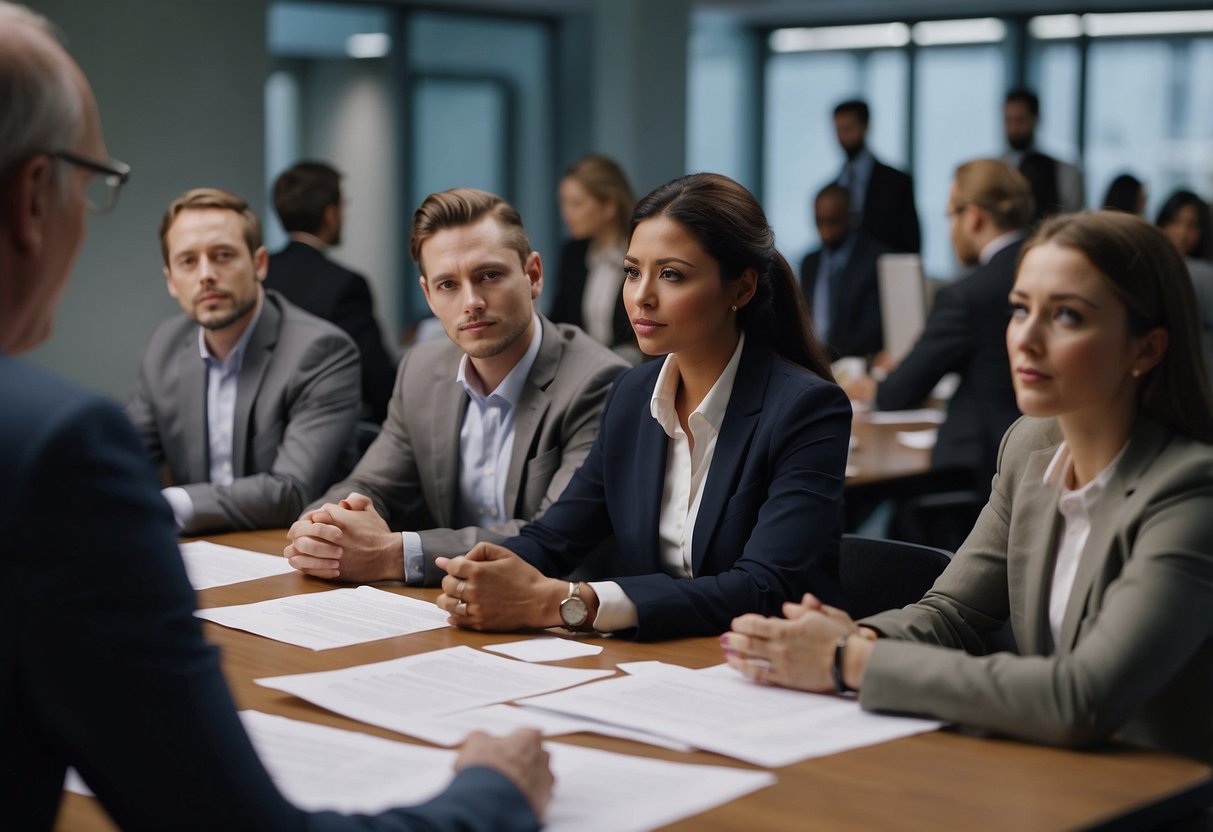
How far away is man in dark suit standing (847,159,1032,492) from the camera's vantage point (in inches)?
176

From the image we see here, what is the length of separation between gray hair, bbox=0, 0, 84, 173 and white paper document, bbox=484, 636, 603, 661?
3.70 ft

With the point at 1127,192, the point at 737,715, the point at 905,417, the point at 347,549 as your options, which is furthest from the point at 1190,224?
the point at 737,715

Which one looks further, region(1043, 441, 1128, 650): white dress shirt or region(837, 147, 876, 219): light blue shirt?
region(837, 147, 876, 219): light blue shirt

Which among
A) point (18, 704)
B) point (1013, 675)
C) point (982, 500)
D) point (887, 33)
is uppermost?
point (887, 33)

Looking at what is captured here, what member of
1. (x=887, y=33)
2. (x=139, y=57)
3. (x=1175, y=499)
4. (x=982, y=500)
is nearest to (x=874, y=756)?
(x=1175, y=499)

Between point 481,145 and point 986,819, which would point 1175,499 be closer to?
point 986,819

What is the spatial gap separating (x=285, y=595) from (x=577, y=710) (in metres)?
0.91

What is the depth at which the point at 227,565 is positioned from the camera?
8.89 ft

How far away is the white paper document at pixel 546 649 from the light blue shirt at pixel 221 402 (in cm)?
180

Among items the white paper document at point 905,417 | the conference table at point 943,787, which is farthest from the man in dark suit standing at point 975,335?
the conference table at point 943,787

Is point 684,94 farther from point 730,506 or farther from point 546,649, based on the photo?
point 546,649

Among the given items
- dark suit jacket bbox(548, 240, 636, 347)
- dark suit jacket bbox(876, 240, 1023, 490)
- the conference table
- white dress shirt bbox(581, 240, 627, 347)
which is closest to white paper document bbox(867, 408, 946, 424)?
dark suit jacket bbox(876, 240, 1023, 490)

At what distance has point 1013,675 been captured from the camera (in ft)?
5.37

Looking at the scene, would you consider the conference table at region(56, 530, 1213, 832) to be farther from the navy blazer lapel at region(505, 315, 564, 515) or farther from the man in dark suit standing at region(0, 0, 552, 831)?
the navy blazer lapel at region(505, 315, 564, 515)
